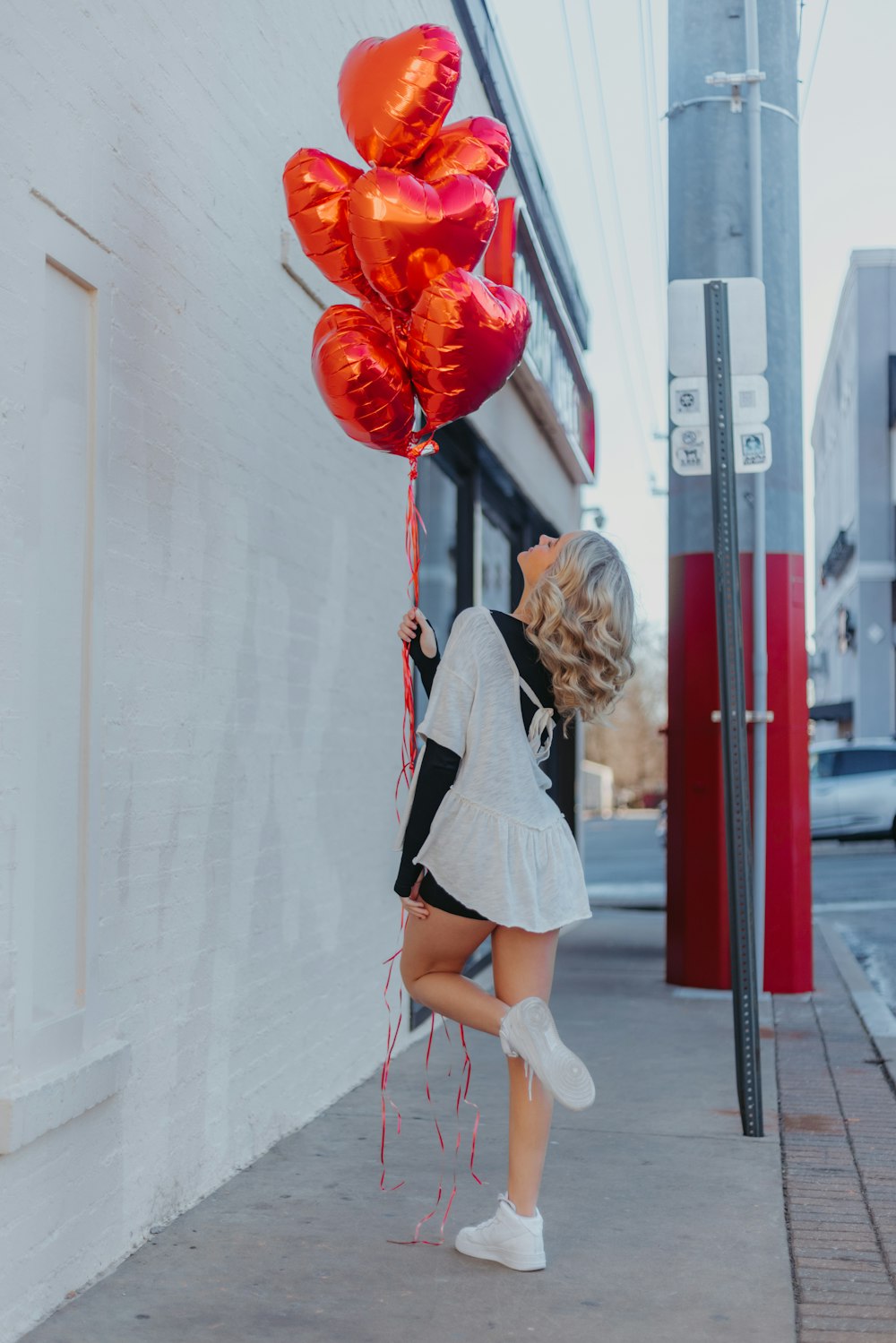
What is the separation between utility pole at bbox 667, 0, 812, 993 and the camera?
7.55 meters

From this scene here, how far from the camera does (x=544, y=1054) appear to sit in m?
3.31

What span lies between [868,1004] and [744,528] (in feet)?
8.50

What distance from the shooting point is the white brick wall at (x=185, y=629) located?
9.78ft

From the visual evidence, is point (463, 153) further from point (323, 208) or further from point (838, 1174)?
point (838, 1174)

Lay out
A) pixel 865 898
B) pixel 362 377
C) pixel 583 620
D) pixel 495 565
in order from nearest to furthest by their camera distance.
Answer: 1. pixel 583 620
2. pixel 362 377
3. pixel 495 565
4. pixel 865 898

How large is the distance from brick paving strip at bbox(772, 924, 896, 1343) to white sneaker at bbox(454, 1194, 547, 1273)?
0.62 meters

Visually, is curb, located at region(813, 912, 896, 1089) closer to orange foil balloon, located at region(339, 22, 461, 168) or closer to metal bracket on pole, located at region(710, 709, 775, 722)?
metal bracket on pole, located at region(710, 709, 775, 722)

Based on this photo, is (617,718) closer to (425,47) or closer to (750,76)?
(750,76)

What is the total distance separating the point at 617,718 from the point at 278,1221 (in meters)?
53.8

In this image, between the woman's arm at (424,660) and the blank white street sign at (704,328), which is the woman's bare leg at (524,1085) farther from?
the blank white street sign at (704,328)

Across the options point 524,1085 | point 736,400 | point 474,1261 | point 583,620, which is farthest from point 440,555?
point 474,1261

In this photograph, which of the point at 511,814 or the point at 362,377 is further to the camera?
the point at 362,377

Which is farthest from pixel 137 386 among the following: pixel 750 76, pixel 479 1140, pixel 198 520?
pixel 750 76

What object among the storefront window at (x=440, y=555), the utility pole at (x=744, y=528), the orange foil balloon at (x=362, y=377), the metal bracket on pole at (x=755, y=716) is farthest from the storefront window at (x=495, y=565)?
the orange foil balloon at (x=362, y=377)
